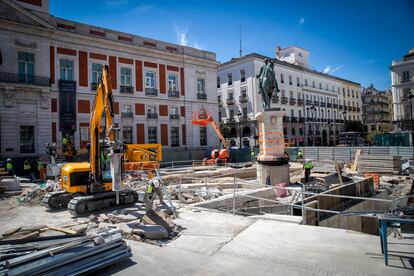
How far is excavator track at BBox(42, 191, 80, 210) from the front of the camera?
1065 cm

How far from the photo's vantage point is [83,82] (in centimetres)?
2770

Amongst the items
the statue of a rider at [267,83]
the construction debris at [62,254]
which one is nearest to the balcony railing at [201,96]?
the statue of a rider at [267,83]

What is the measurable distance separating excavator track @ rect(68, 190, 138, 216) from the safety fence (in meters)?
25.1

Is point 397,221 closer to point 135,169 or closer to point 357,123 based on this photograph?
point 135,169

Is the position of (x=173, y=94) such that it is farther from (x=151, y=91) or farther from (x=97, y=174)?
(x=97, y=174)

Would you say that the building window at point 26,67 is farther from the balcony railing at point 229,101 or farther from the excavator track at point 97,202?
the balcony railing at point 229,101

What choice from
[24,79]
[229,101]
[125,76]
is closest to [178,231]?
[24,79]

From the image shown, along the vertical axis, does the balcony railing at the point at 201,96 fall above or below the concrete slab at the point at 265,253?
above

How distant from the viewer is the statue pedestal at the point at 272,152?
645 inches

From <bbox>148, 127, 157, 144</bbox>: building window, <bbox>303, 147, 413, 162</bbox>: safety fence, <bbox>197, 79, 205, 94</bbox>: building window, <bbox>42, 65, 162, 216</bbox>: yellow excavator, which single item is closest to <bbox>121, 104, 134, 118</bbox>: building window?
<bbox>148, 127, 157, 144</bbox>: building window

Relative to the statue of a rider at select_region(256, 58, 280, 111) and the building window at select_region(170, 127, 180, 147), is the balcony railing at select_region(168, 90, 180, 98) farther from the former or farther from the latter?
the statue of a rider at select_region(256, 58, 280, 111)

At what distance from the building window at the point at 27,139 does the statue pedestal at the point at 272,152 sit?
19973 mm

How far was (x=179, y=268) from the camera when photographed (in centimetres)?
526

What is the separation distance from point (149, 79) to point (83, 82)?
291 inches
